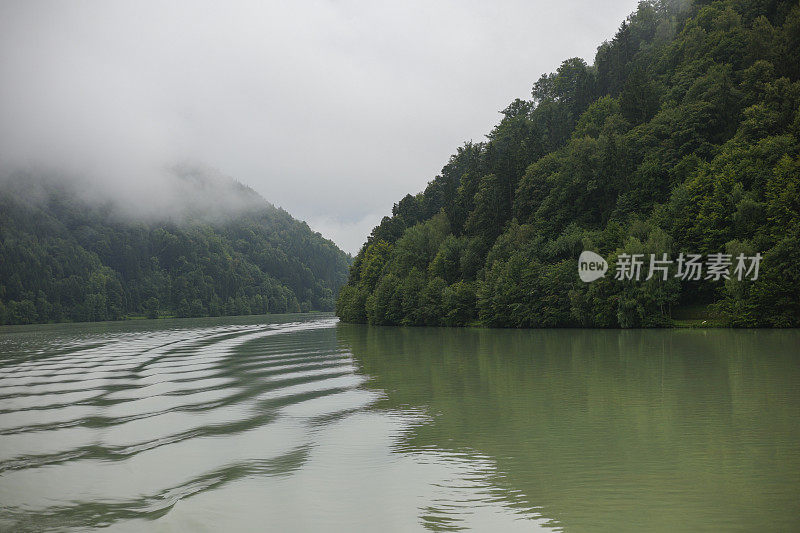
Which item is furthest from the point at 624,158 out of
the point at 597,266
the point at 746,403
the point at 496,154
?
the point at 746,403

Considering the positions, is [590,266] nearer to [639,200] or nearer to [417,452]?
[639,200]

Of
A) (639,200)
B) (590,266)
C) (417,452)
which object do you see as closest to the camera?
(417,452)

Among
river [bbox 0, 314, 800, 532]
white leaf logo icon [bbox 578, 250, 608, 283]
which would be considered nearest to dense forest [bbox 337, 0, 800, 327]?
white leaf logo icon [bbox 578, 250, 608, 283]

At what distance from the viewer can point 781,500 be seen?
316 inches

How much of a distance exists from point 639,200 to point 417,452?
73.0m

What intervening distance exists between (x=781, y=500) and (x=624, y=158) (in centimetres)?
7811

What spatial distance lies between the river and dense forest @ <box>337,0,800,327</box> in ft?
114

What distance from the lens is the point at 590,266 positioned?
2549 inches

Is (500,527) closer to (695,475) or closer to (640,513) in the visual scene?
(640,513)

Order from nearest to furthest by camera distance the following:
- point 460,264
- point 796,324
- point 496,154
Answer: point 796,324
point 460,264
point 496,154

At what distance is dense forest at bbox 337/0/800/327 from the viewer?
186 ft

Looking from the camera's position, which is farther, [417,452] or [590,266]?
[590,266]

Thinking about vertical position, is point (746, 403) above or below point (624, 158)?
below

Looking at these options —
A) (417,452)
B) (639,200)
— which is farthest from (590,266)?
(417,452)
